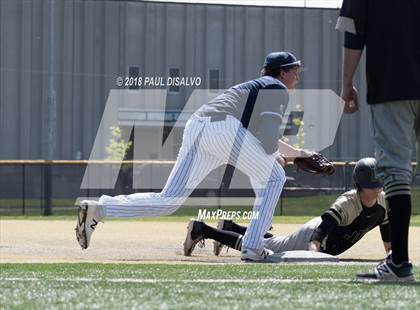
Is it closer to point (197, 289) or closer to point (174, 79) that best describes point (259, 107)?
point (197, 289)

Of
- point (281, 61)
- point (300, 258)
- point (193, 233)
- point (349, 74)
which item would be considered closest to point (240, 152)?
point (281, 61)

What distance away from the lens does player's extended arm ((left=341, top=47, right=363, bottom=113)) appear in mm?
5691

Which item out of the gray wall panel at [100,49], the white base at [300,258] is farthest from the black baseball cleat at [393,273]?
the gray wall panel at [100,49]

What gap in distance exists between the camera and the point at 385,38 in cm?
560

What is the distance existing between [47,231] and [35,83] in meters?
32.7

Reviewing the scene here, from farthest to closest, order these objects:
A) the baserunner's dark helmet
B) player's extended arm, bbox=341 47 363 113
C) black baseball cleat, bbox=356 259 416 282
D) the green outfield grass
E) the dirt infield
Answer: the dirt infield < the baserunner's dark helmet < player's extended arm, bbox=341 47 363 113 < black baseball cleat, bbox=356 259 416 282 < the green outfield grass

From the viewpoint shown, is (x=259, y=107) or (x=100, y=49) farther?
(x=100, y=49)

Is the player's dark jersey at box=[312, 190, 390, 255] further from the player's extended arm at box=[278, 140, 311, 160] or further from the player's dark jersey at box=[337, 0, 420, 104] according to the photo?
the player's dark jersey at box=[337, 0, 420, 104]

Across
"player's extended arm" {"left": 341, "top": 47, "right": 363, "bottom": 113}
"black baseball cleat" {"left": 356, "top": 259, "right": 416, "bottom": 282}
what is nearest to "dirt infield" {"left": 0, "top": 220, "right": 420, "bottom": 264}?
"player's extended arm" {"left": 341, "top": 47, "right": 363, "bottom": 113}

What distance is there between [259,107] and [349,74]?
6.71 feet

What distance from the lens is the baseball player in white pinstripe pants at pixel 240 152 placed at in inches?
308

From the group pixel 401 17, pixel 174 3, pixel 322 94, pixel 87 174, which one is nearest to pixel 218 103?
pixel 401 17

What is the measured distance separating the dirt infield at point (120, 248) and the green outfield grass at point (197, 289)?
1.98 m

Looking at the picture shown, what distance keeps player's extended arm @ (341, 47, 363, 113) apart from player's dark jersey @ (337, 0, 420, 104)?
4cm
